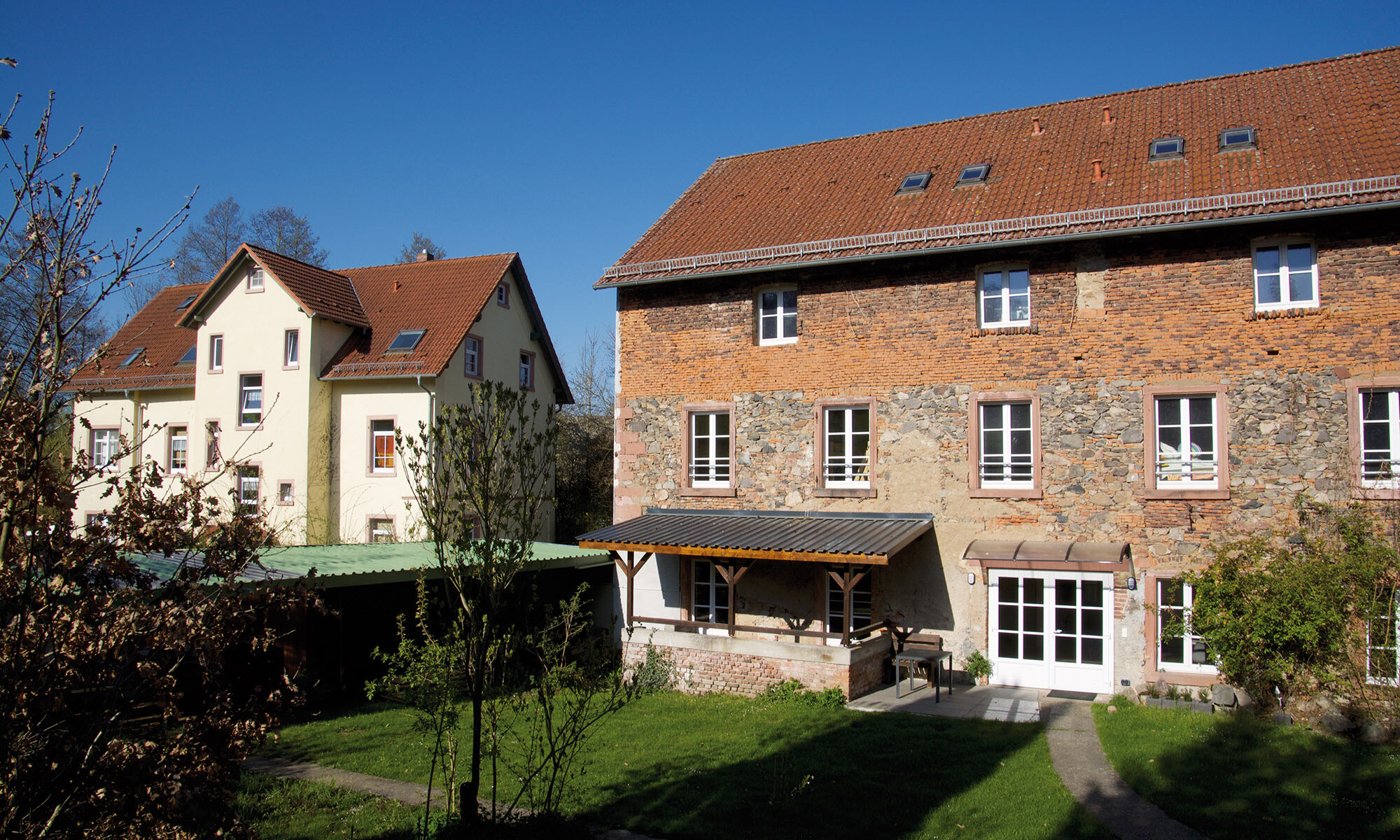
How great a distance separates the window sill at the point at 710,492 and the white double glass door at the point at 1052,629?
4758mm

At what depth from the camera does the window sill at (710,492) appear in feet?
53.9

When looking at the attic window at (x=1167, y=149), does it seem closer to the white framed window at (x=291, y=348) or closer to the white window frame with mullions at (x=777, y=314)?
the white window frame with mullions at (x=777, y=314)

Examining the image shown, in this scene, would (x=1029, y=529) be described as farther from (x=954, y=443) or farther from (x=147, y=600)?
(x=147, y=600)

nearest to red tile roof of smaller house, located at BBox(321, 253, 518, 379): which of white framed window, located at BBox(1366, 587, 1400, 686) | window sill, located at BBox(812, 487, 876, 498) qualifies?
window sill, located at BBox(812, 487, 876, 498)

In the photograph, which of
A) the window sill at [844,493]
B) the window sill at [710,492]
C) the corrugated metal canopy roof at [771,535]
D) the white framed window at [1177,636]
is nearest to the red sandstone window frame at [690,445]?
the window sill at [710,492]

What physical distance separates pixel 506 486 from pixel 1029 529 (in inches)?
407

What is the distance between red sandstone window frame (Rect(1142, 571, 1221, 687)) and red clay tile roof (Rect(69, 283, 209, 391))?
78.6ft

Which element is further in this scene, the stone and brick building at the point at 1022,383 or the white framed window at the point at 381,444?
the white framed window at the point at 381,444

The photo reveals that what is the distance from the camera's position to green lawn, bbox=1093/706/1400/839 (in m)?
8.09

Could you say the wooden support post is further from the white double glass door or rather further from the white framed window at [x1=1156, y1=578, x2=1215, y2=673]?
the white framed window at [x1=1156, y1=578, x2=1215, y2=673]

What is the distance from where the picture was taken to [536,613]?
Result: 54.4 ft

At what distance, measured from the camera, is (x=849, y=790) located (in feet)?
29.4

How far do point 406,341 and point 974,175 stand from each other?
15.0 meters

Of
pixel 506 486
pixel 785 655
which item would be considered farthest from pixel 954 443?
pixel 506 486
